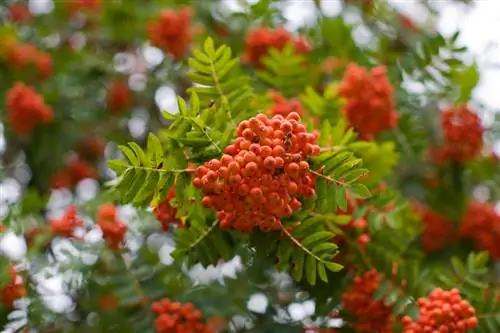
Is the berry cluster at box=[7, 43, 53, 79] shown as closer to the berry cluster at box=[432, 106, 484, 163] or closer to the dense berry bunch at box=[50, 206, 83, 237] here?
the dense berry bunch at box=[50, 206, 83, 237]

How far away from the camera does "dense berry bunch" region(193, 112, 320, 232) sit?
2072 mm

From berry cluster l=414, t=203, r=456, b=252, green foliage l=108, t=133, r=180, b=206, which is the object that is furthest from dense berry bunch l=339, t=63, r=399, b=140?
green foliage l=108, t=133, r=180, b=206

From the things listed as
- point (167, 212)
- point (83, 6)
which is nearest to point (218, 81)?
point (167, 212)

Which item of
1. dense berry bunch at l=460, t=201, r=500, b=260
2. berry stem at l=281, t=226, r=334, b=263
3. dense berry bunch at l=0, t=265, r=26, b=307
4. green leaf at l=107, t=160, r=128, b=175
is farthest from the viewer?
dense berry bunch at l=460, t=201, r=500, b=260

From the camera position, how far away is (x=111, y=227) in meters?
3.10

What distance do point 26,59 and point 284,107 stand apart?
189cm

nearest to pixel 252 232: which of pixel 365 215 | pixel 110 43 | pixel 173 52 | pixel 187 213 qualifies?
pixel 187 213

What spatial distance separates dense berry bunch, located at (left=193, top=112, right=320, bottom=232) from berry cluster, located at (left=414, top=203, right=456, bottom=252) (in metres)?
1.79

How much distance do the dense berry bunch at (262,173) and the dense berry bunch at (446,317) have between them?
558mm

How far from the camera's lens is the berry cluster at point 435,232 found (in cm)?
386

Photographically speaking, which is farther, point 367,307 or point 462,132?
point 462,132

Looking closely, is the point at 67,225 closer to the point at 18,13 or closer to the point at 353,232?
the point at 353,232

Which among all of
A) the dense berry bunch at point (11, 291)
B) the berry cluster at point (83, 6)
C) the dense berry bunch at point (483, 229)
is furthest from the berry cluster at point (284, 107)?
the berry cluster at point (83, 6)

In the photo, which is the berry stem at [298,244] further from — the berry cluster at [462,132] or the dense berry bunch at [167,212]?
the berry cluster at [462,132]
